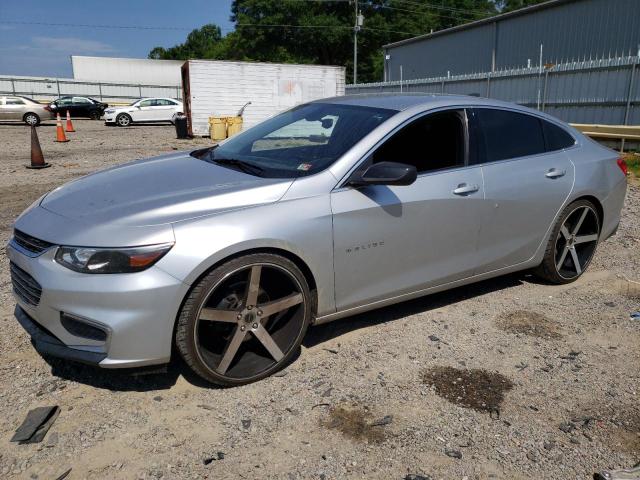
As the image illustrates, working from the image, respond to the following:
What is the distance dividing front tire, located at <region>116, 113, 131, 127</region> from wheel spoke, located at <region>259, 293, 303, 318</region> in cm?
2754

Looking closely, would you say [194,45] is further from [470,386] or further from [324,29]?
[470,386]

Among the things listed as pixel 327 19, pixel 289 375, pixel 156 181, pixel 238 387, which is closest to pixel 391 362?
pixel 289 375

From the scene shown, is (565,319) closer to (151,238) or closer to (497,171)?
(497,171)

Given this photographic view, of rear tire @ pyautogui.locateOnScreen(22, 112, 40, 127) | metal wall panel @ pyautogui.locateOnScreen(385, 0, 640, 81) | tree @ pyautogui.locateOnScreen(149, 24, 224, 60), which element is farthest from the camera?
tree @ pyautogui.locateOnScreen(149, 24, 224, 60)

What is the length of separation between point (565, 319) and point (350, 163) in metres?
2.13

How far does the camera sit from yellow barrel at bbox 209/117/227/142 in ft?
63.4

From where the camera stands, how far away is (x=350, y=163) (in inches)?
131

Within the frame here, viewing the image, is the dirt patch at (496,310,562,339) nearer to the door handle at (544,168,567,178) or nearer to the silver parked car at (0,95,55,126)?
the door handle at (544,168,567,178)

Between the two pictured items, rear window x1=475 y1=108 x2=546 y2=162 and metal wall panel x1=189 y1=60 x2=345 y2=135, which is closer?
rear window x1=475 y1=108 x2=546 y2=162

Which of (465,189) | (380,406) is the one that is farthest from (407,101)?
(380,406)

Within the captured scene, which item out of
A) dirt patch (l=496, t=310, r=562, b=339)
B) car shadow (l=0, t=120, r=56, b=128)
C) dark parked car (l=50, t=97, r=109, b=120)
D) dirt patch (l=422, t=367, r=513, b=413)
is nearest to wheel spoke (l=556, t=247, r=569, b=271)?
dirt patch (l=496, t=310, r=562, b=339)

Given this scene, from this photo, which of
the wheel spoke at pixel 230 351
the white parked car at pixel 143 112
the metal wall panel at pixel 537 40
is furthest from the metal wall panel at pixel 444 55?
the wheel spoke at pixel 230 351

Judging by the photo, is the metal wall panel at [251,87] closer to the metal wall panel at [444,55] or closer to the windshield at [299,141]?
the metal wall panel at [444,55]

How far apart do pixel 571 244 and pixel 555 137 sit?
0.93 m
